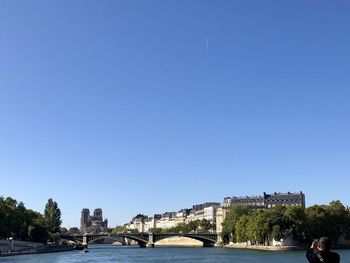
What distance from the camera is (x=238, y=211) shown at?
110 meters

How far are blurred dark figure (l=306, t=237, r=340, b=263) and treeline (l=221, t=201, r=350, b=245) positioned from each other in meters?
83.6

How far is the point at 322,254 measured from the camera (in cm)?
603

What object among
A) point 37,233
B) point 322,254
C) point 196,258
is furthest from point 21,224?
point 322,254

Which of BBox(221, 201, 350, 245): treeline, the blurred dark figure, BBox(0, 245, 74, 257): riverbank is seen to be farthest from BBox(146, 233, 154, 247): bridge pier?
the blurred dark figure

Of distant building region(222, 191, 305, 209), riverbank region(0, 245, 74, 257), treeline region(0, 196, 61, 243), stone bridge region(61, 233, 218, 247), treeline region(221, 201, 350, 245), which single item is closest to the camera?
riverbank region(0, 245, 74, 257)

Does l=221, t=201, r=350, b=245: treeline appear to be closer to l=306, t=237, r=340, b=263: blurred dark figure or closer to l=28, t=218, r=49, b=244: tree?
l=28, t=218, r=49, b=244: tree

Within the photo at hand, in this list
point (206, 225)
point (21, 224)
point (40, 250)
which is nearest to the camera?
point (40, 250)

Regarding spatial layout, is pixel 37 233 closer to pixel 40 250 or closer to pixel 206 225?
pixel 40 250

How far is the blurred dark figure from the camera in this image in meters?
5.96

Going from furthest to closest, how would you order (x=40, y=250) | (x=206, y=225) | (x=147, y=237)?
(x=206, y=225) < (x=147, y=237) < (x=40, y=250)

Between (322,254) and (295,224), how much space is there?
3383 inches

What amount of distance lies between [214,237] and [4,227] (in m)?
50.2

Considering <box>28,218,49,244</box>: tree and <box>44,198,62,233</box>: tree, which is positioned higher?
<box>44,198,62,233</box>: tree

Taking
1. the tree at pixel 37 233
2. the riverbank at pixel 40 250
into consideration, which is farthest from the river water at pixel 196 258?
the tree at pixel 37 233
